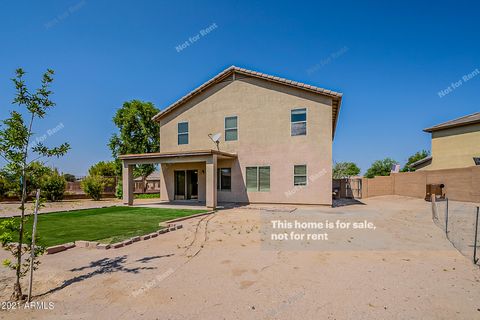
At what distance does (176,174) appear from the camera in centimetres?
1855

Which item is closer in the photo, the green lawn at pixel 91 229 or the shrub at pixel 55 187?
the green lawn at pixel 91 229

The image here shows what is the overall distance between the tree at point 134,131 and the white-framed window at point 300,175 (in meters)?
19.2

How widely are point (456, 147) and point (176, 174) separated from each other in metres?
25.9

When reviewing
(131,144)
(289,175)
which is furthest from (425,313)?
(131,144)

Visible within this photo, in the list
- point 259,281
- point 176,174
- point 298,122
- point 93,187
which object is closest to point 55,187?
point 93,187

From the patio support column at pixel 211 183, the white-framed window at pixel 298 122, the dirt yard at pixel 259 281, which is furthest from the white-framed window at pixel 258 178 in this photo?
the dirt yard at pixel 259 281

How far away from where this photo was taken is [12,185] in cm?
412

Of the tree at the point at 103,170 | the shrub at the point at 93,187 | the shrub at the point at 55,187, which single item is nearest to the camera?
the shrub at the point at 55,187

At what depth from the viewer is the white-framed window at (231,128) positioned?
1662cm

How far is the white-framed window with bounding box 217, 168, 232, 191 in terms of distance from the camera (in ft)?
54.9

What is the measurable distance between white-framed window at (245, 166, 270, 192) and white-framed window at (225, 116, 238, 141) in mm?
2292

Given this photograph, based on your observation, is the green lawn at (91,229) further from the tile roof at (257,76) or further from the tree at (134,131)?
the tree at (134,131)

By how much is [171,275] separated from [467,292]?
4.85m

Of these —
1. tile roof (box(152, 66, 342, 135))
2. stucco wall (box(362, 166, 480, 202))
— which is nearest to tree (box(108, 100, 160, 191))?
tile roof (box(152, 66, 342, 135))
